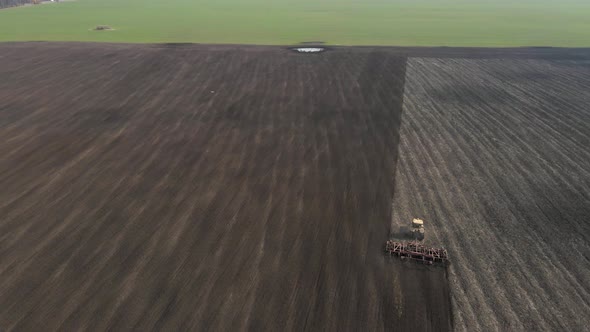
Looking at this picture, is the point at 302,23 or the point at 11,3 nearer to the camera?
the point at 302,23

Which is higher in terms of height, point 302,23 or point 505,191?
point 302,23

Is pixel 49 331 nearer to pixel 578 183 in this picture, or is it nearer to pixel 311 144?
pixel 311 144

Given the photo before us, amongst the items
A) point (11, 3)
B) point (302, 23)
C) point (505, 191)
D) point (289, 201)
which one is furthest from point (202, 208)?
point (11, 3)

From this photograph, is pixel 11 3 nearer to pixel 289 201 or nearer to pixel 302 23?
pixel 302 23

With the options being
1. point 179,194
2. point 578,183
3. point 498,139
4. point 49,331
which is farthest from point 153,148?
point 578,183

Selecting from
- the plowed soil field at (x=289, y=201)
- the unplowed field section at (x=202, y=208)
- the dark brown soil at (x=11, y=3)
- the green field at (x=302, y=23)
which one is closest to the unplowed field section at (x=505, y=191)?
the plowed soil field at (x=289, y=201)

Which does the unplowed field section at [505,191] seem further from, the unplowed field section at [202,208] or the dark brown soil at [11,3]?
the dark brown soil at [11,3]
